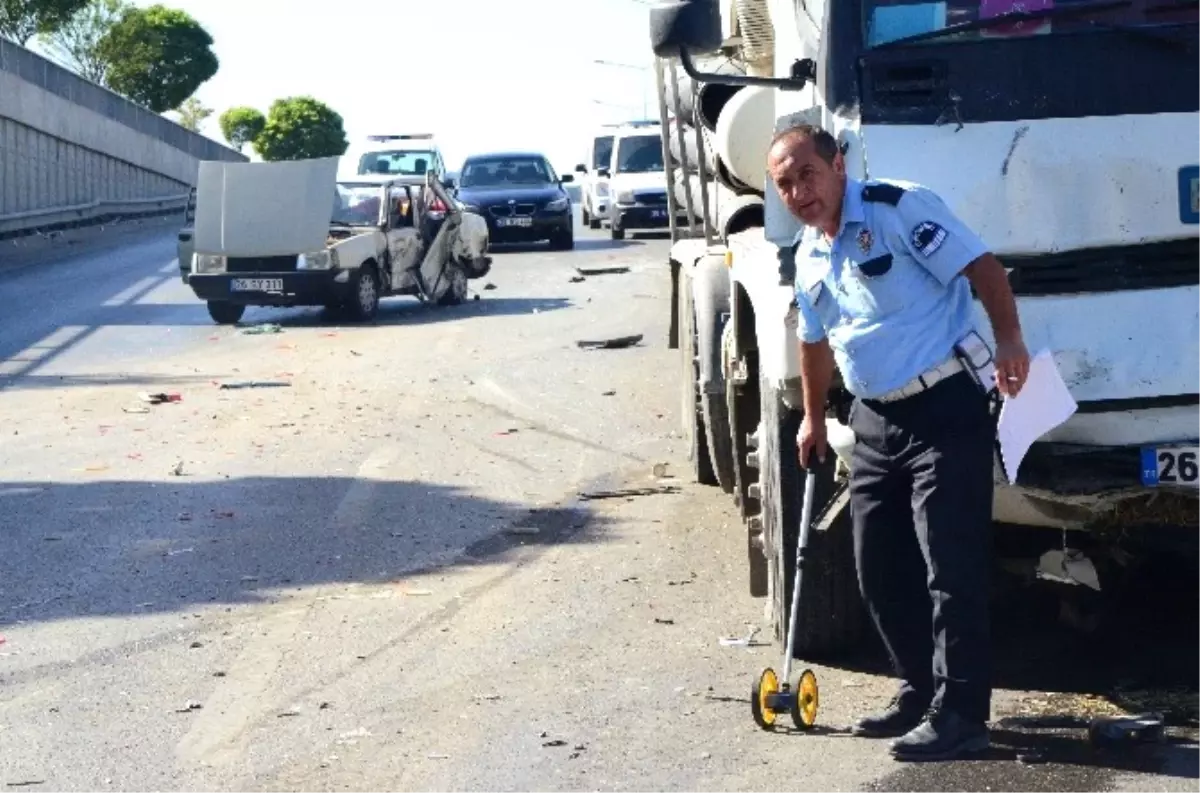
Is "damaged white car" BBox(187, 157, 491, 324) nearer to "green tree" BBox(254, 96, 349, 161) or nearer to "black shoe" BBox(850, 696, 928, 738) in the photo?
"black shoe" BBox(850, 696, 928, 738)

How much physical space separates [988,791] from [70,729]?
2.86 metres

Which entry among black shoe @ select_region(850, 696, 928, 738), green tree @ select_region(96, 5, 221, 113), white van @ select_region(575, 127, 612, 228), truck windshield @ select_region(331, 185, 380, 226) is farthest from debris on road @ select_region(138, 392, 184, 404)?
green tree @ select_region(96, 5, 221, 113)

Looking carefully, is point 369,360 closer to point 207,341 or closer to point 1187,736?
point 207,341

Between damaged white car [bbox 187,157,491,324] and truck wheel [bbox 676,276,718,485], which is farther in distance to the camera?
damaged white car [bbox 187,157,491,324]

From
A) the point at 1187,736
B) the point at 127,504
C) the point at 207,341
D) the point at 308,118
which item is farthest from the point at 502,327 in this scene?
the point at 308,118

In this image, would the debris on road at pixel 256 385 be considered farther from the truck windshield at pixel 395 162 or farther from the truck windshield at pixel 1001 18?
the truck windshield at pixel 395 162

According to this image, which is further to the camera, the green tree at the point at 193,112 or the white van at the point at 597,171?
the green tree at the point at 193,112

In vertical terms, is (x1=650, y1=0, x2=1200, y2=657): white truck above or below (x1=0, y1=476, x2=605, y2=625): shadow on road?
above

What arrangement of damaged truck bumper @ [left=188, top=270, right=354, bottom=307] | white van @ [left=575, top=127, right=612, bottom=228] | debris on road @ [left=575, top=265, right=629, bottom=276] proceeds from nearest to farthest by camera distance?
damaged truck bumper @ [left=188, top=270, right=354, bottom=307], debris on road @ [left=575, top=265, right=629, bottom=276], white van @ [left=575, top=127, right=612, bottom=228]

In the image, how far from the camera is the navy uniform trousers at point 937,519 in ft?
20.4

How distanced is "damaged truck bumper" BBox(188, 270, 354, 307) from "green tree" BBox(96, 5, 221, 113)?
64375 mm

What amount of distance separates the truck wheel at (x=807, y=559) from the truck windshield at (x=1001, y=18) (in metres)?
1.23

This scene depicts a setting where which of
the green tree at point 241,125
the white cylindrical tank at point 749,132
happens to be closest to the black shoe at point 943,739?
the white cylindrical tank at point 749,132

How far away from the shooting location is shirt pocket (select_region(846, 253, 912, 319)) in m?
6.17
